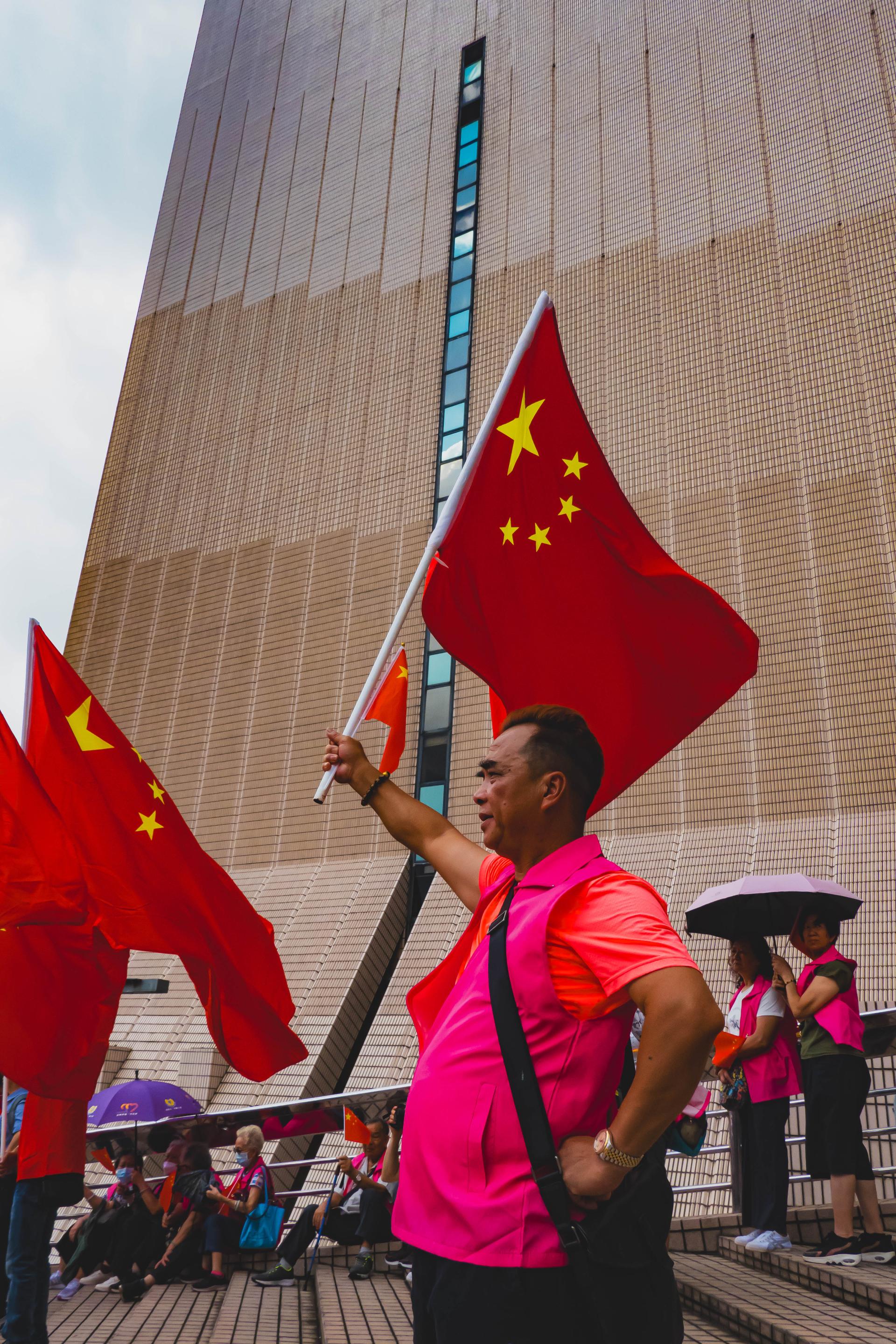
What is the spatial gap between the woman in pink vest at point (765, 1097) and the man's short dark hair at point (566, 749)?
314 cm

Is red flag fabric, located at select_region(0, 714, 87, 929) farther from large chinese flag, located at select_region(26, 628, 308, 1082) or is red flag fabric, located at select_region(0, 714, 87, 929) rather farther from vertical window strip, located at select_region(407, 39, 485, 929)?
vertical window strip, located at select_region(407, 39, 485, 929)

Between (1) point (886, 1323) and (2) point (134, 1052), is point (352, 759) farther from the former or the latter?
(2) point (134, 1052)

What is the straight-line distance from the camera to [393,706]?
3.48 metres

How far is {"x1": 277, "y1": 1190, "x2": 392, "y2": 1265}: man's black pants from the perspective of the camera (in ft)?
17.7

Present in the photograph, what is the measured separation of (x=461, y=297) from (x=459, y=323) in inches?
17.1

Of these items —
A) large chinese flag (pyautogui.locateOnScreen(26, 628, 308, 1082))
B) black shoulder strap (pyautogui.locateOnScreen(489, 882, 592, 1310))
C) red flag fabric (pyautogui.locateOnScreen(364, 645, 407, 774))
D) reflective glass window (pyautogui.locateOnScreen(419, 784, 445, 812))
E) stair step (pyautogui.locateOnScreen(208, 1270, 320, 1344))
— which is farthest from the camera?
reflective glass window (pyautogui.locateOnScreen(419, 784, 445, 812))

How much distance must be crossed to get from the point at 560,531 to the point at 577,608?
0.30 metres

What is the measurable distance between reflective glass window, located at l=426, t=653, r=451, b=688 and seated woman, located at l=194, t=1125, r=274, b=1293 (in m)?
6.81

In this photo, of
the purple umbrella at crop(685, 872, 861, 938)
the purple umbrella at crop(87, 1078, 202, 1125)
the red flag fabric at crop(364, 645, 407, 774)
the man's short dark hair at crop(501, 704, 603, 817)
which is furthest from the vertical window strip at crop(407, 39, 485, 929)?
the man's short dark hair at crop(501, 704, 603, 817)

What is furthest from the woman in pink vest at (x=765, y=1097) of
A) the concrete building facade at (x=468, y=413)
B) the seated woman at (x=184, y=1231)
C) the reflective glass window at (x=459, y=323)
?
the reflective glass window at (x=459, y=323)

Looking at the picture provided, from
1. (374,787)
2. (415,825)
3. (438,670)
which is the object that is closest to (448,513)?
(374,787)

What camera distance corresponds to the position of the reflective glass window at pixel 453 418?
526 inches

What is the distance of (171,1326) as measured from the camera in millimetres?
4723

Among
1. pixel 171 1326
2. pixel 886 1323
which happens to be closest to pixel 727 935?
pixel 886 1323
